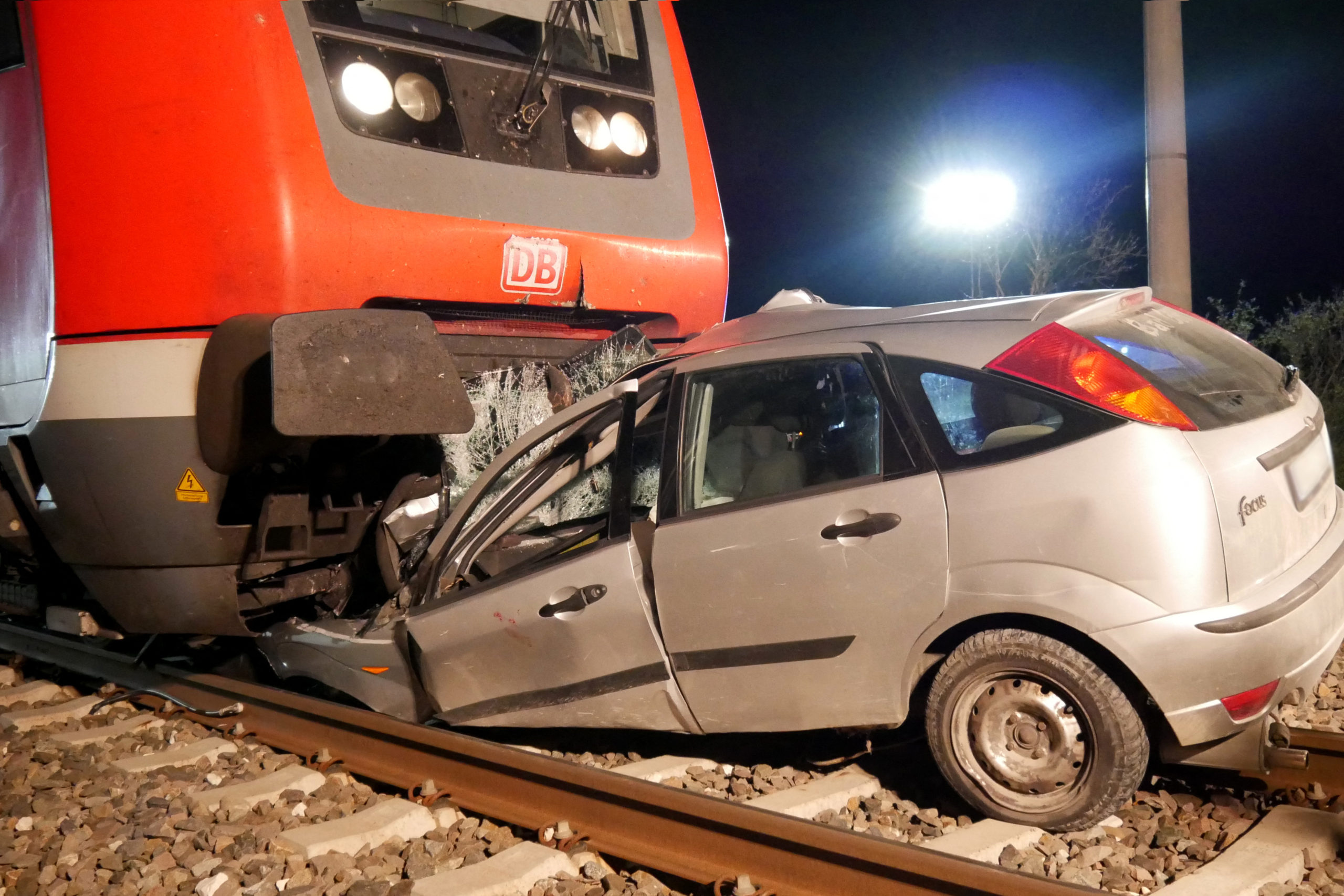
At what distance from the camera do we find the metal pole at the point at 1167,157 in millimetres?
6453

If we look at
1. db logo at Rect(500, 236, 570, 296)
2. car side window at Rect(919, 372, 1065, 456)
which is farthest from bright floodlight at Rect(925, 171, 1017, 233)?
car side window at Rect(919, 372, 1065, 456)

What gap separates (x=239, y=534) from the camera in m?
5.21

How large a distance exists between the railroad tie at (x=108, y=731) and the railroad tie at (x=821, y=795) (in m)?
2.93

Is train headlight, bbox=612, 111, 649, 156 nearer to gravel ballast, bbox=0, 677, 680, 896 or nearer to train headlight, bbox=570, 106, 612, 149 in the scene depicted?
train headlight, bbox=570, 106, 612, 149

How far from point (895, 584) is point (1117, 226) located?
79.6ft

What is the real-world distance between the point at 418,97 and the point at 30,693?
3530mm

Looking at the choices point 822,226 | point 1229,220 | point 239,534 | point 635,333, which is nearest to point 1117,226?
point 1229,220

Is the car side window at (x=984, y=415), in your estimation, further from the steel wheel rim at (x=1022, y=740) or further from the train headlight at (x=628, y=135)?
the train headlight at (x=628, y=135)

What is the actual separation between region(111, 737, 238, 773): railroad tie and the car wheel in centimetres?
289

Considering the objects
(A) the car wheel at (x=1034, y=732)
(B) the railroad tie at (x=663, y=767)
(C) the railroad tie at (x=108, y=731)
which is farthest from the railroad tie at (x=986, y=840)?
(C) the railroad tie at (x=108, y=731)

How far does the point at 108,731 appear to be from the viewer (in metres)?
5.12

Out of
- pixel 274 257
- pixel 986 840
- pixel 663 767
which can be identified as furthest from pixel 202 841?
pixel 986 840

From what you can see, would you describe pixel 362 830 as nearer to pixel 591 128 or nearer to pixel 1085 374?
pixel 1085 374

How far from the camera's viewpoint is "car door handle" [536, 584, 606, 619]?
4078mm
